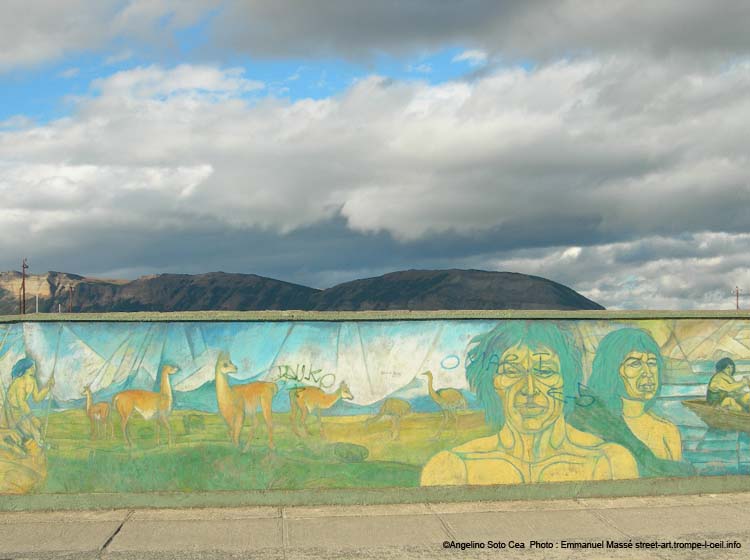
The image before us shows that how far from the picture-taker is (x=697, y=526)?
8.15 metres

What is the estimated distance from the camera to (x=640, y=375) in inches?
375

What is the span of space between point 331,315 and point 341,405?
1.04 m

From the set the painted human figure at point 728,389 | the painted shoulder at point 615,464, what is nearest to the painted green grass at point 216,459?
the painted shoulder at point 615,464

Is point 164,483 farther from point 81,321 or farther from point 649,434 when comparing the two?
point 649,434

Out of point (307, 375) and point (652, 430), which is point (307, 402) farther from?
point (652, 430)

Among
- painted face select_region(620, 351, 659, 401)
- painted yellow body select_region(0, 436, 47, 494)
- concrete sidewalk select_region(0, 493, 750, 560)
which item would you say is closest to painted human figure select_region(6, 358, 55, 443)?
painted yellow body select_region(0, 436, 47, 494)

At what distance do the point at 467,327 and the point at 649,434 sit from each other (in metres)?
2.58

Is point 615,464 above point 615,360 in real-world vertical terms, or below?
below

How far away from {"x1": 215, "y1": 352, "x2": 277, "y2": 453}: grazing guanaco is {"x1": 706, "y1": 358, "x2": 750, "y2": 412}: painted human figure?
534cm

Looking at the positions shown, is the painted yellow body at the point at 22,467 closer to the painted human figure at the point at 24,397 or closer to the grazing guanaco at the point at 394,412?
the painted human figure at the point at 24,397

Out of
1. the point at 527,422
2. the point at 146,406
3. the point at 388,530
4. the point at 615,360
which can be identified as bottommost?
the point at 388,530

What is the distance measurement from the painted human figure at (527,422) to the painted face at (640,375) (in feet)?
2.01

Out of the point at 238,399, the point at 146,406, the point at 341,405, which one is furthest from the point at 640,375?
the point at 146,406

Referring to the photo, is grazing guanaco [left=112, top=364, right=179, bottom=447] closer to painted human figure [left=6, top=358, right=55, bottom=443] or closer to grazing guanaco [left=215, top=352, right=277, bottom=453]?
grazing guanaco [left=215, top=352, right=277, bottom=453]
